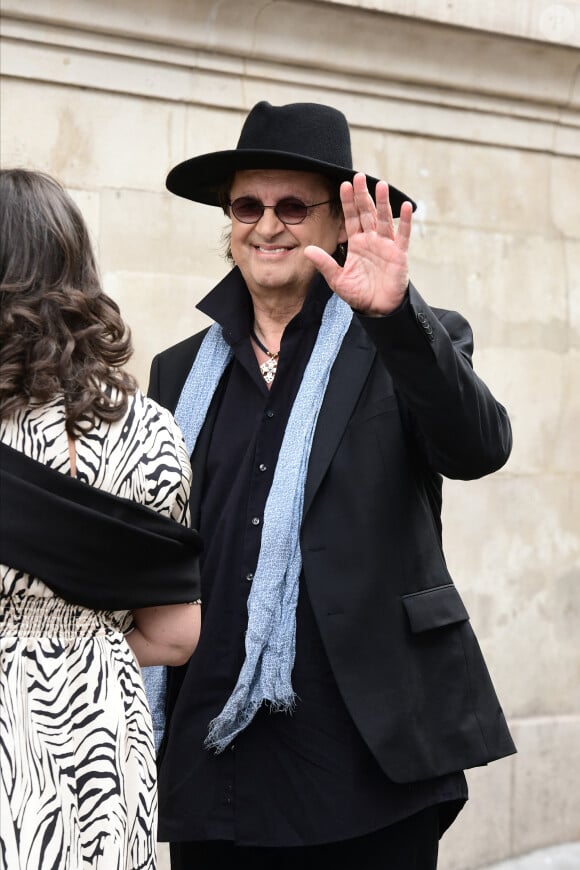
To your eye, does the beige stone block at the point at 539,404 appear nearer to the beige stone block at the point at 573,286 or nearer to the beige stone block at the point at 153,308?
the beige stone block at the point at 573,286

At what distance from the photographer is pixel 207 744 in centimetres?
301

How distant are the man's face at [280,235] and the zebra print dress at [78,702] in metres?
0.85

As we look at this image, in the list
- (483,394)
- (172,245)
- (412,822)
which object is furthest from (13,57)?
(412,822)

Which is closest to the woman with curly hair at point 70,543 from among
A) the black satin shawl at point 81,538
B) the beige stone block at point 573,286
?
the black satin shawl at point 81,538

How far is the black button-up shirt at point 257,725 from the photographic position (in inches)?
115

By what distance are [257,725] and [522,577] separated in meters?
2.55

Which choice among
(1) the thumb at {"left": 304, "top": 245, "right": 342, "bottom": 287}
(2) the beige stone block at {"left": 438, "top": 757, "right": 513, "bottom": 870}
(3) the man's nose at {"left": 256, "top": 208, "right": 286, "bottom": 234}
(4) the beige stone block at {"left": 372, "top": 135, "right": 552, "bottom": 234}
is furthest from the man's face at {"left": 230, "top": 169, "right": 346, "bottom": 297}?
(2) the beige stone block at {"left": 438, "top": 757, "right": 513, "bottom": 870}

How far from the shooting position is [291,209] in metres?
3.26

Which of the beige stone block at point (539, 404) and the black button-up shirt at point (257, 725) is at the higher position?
the beige stone block at point (539, 404)

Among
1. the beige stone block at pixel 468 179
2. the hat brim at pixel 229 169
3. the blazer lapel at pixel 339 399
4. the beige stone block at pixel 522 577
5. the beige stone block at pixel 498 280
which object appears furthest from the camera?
the beige stone block at pixel 522 577

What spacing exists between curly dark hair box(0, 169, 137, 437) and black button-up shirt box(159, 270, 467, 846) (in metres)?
0.76

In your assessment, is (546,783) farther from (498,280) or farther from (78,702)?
(78,702)

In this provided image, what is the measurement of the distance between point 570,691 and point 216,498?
2.80 m

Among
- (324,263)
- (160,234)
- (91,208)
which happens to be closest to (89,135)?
(91,208)
